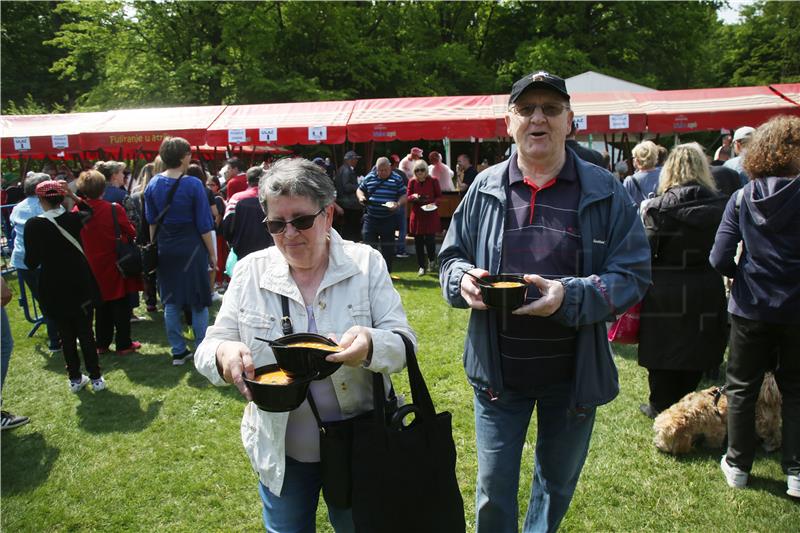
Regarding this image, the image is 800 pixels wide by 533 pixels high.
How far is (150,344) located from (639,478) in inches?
217

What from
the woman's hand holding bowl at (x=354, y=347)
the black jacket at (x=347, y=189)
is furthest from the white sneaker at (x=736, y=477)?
the black jacket at (x=347, y=189)

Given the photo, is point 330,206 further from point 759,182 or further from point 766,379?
point 766,379

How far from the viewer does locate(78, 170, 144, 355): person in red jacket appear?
5.66 meters

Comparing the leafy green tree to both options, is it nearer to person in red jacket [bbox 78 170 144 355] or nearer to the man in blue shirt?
the man in blue shirt

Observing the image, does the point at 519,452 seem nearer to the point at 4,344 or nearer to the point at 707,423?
the point at 707,423

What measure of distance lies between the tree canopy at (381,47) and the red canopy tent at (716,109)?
1295 centimetres

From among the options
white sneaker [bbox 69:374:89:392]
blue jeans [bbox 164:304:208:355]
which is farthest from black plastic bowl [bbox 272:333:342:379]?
white sneaker [bbox 69:374:89:392]

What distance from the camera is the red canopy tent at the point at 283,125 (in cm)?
1212

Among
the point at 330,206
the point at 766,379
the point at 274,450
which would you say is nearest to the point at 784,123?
the point at 766,379

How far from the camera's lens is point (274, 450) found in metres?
1.88

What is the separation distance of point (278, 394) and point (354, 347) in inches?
10.2

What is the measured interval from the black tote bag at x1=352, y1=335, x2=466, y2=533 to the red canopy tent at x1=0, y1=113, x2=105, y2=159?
14.3 meters

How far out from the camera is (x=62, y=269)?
15.8ft

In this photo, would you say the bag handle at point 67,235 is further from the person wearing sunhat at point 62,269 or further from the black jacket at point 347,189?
the black jacket at point 347,189
